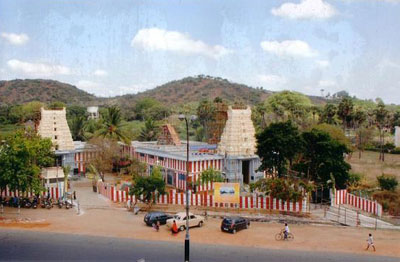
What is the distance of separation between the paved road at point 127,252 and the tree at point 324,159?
533 inches

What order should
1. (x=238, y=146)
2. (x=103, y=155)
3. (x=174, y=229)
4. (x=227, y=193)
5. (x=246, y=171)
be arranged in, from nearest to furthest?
1. (x=174, y=229)
2. (x=227, y=193)
3. (x=238, y=146)
4. (x=246, y=171)
5. (x=103, y=155)

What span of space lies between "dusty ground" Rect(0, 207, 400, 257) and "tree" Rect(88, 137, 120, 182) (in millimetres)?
14296

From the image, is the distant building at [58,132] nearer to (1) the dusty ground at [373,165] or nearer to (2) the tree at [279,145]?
(2) the tree at [279,145]

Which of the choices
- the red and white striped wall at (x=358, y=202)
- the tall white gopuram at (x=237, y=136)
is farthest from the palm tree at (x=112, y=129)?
the red and white striped wall at (x=358, y=202)

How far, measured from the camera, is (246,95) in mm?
146125

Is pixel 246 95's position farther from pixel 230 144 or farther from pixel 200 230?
pixel 200 230

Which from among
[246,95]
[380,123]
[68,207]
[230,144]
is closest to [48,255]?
[68,207]

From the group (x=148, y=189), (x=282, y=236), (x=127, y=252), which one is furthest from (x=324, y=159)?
(x=127, y=252)

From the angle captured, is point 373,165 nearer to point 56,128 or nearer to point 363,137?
point 363,137

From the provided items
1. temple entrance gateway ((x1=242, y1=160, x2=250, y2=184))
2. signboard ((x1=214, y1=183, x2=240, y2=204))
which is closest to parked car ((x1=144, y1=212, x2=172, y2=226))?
signboard ((x1=214, y1=183, x2=240, y2=204))

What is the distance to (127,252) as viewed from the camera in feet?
75.8

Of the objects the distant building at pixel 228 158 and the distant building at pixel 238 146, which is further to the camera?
the distant building at pixel 238 146

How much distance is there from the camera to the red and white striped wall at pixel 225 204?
32.6 metres

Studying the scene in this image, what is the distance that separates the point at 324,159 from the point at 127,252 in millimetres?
19776
